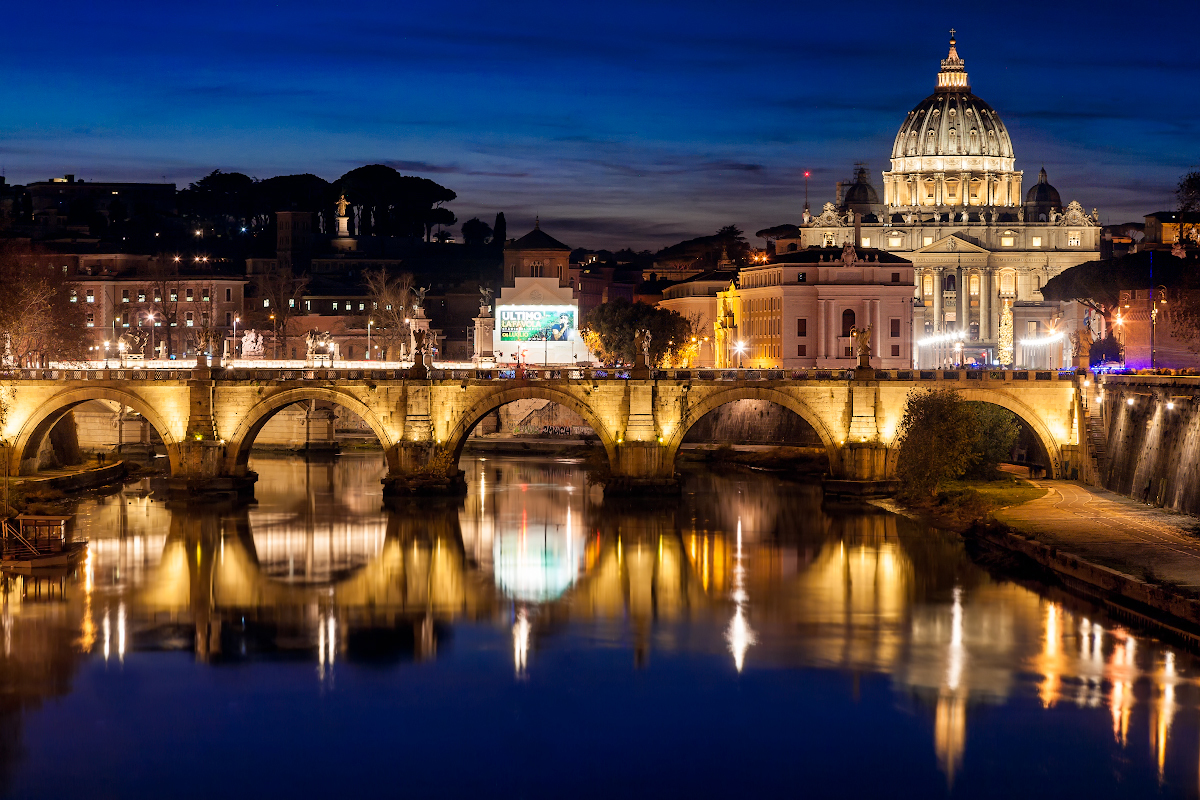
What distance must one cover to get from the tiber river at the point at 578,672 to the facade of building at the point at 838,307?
42.6m

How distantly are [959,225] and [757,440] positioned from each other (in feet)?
182

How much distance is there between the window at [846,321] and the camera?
88.1m

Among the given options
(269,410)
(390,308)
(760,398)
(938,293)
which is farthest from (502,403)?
(938,293)

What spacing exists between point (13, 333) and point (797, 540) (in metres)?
37.2

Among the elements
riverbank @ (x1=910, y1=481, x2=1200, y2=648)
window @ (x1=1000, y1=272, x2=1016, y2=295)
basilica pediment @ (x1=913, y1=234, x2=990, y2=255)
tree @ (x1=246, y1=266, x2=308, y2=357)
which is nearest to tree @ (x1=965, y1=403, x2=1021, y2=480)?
riverbank @ (x1=910, y1=481, x2=1200, y2=648)

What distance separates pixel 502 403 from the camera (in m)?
54.0

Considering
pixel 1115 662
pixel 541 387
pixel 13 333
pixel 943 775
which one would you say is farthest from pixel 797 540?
pixel 13 333

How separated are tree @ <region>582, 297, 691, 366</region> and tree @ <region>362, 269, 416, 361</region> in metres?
11.4

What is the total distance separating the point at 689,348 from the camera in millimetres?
92188

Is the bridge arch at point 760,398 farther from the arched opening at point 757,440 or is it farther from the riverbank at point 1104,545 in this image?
the arched opening at point 757,440

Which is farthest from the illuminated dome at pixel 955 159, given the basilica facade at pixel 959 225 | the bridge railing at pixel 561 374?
the bridge railing at pixel 561 374

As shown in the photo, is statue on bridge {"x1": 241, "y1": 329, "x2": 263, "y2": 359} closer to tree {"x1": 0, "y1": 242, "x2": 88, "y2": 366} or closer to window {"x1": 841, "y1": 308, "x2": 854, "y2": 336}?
tree {"x1": 0, "y1": 242, "x2": 88, "y2": 366}

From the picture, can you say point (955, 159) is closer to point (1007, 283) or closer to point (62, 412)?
point (1007, 283)

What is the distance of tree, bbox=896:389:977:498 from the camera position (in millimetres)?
48625
